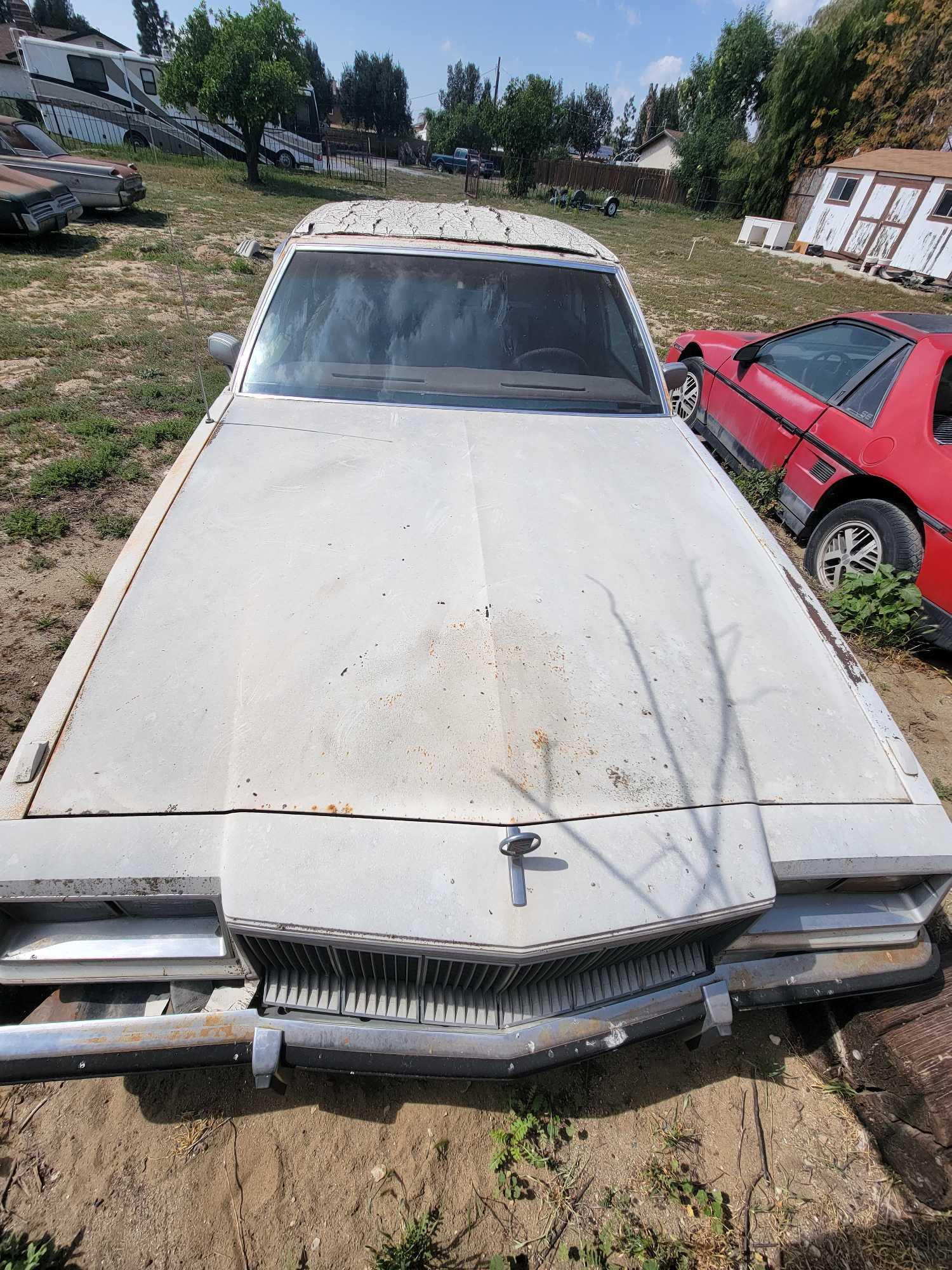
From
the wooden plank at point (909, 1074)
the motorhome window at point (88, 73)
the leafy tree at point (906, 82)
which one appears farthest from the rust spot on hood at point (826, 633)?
the leafy tree at point (906, 82)

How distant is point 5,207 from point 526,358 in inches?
414

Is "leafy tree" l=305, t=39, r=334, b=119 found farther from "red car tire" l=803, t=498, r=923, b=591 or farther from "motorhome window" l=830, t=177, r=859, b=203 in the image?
"red car tire" l=803, t=498, r=923, b=591

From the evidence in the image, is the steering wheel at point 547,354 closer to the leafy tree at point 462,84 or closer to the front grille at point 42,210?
the front grille at point 42,210

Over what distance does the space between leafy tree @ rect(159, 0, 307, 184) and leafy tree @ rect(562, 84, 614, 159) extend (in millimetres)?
27711

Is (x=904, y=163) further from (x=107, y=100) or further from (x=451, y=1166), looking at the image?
(x=107, y=100)

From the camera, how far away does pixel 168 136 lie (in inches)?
880

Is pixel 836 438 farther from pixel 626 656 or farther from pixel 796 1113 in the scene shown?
pixel 796 1113

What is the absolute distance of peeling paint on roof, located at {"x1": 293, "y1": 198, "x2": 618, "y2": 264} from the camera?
3.00 m

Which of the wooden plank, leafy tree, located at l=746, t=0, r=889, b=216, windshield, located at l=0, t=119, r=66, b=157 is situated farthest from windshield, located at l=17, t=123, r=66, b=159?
leafy tree, located at l=746, t=0, r=889, b=216

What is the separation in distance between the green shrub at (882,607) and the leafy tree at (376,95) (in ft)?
265

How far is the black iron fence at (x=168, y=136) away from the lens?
20000 mm

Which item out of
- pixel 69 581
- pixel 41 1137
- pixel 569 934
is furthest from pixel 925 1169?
pixel 69 581

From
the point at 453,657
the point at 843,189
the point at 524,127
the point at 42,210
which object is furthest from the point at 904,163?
the point at 453,657

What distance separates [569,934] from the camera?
1272 millimetres
